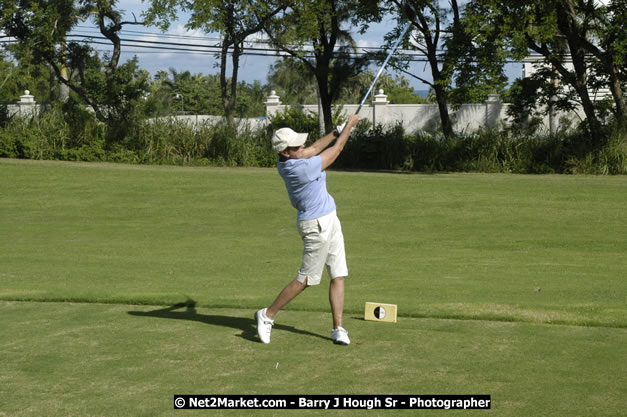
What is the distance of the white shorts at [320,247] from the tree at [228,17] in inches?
1284

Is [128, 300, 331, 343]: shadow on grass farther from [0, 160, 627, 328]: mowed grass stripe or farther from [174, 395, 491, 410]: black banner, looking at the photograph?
[174, 395, 491, 410]: black banner

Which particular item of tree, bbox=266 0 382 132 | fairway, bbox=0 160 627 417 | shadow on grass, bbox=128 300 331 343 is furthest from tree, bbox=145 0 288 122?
shadow on grass, bbox=128 300 331 343

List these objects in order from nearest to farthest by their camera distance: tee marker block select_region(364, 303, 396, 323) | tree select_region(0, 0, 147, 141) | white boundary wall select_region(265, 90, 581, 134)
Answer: tee marker block select_region(364, 303, 396, 323) < tree select_region(0, 0, 147, 141) < white boundary wall select_region(265, 90, 581, 134)

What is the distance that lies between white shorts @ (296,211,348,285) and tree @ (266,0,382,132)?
31.3 meters

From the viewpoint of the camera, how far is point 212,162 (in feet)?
108

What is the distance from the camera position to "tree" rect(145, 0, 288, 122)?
3953cm

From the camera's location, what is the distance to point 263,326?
7004 mm

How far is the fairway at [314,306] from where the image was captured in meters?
5.67

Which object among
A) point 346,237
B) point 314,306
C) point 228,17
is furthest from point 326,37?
point 314,306

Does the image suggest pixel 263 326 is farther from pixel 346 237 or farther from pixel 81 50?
pixel 81 50

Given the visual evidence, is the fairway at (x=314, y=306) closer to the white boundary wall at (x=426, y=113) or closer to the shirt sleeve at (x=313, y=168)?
the shirt sleeve at (x=313, y=168)

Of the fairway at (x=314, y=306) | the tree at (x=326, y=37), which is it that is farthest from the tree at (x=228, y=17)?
the fairway at (x=314, y=306)

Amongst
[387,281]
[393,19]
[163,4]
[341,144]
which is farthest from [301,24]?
[341,144]

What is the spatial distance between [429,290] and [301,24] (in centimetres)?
3038
